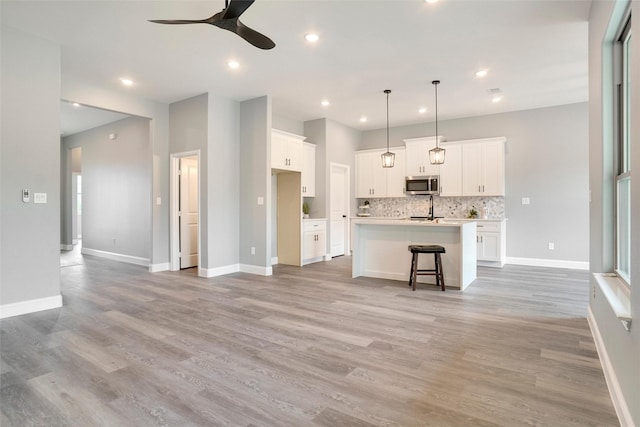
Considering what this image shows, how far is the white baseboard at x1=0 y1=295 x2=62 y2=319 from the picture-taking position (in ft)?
11.7

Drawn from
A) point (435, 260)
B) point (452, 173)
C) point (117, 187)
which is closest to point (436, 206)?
point (452, 173)

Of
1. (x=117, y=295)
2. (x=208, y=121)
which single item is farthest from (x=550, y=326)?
(x=208, y=121)

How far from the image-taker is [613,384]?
6.59 ft

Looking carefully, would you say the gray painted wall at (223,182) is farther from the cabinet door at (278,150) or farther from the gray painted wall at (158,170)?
the gray painted wall at (158,170)

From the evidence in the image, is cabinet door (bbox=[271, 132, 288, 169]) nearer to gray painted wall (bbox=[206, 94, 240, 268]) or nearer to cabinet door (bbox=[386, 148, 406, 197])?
gray painted wall (bbox=[206, 94, 240, 268])

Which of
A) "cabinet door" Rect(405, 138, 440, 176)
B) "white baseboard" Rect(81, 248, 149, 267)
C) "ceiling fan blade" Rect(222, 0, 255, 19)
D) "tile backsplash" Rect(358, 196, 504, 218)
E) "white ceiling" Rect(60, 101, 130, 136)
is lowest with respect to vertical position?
"white baseboard" Rect(81, 248, 149, 267)

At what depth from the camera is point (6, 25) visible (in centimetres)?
355

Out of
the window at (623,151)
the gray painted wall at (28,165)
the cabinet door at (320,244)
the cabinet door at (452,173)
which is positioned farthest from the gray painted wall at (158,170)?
the window at (623,151)

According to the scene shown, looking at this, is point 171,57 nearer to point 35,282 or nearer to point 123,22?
point 123,22

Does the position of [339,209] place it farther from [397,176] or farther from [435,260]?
[435,260]

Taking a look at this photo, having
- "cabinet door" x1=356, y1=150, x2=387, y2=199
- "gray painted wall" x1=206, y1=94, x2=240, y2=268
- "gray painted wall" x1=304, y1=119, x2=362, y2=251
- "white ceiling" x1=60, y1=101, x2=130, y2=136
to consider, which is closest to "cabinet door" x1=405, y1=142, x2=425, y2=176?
"cabinet door" x1=356, y1=150, x2=387, y2=199

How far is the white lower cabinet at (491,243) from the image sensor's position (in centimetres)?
638

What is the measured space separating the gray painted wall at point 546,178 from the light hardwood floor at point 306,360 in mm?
2256

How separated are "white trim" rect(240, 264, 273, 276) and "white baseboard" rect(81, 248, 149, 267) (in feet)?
6.73
